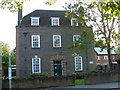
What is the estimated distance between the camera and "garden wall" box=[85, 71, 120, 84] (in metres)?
18.6

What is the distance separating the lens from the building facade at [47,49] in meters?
27.1

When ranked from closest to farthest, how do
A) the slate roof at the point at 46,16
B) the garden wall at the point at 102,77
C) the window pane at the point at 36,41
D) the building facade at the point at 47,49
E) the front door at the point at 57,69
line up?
the garden wall at the point at 102,77, the building facade at the point at 47,49, the window pane at the point at 36,41, the front door at the point at 57,69, the slate roof at the point at 46,16

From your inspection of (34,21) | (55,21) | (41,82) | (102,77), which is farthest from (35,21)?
(102,77)

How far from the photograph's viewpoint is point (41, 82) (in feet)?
55.6

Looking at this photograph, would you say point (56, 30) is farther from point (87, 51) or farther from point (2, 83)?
point (2, 83)

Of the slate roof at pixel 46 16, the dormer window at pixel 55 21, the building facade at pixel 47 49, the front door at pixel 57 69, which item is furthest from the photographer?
the dormer window at pixel 55 21

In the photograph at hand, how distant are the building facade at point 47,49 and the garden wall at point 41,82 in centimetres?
988

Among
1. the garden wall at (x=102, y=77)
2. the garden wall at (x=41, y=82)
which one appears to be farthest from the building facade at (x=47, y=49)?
the garden wall at (x=41, y=82)

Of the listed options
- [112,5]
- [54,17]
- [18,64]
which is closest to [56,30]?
[54,17]

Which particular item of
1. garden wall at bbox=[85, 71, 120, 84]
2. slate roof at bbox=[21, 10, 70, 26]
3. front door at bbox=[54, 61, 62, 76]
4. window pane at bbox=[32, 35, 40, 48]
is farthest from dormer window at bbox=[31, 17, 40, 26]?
garden wall at bbox=[85, 71, 120, 84]

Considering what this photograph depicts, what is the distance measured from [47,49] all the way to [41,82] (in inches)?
441

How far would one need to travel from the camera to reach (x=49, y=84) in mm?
17109

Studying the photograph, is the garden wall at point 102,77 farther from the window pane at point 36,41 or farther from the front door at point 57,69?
the window pane at point 36,41

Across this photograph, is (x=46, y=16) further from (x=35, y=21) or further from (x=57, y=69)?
(x=57, y=69)
